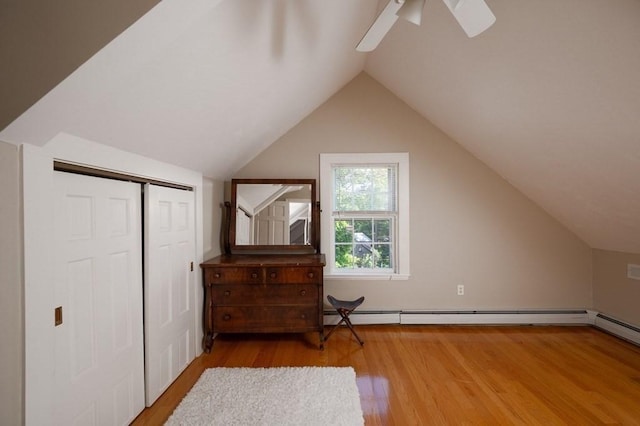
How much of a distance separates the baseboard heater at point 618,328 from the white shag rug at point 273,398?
9.17 ft

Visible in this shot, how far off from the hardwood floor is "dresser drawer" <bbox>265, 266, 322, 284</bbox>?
0.67 metres

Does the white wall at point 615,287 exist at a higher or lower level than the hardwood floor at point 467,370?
higher

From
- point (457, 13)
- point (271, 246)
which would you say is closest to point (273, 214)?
point (271, 246)

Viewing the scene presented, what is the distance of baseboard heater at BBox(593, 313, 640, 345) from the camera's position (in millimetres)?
2586

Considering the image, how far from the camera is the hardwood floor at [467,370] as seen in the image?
175 cm

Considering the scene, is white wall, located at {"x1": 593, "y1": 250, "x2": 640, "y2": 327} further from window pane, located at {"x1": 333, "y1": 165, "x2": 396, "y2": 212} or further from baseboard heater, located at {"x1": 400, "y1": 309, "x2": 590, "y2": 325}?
window pane, located at {"x1": 333, "y1": 165, "x2": 396, "y2": 212}

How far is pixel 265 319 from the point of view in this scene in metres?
2.51

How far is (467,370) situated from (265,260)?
1.98 metres

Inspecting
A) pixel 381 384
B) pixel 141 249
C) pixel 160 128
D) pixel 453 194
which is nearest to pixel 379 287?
pixel 381 384

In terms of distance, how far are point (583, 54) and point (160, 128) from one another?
235 cm

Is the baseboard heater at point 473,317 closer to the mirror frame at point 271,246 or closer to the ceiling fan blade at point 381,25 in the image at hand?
the mirror frame at point 271,246

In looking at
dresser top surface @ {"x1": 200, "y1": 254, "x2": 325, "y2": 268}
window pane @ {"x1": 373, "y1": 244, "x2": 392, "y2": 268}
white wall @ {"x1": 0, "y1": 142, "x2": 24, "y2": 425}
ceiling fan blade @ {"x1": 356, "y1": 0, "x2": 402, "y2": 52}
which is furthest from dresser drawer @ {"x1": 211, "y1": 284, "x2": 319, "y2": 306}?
ceiling fan blade @ {"x1": 356, "y1": 0, "x2": 402, "y2": 52}

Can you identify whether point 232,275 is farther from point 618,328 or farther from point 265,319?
point 618,328

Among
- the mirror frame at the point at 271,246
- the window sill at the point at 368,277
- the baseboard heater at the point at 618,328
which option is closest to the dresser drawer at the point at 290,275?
the mirror frame at the point at 271,246
